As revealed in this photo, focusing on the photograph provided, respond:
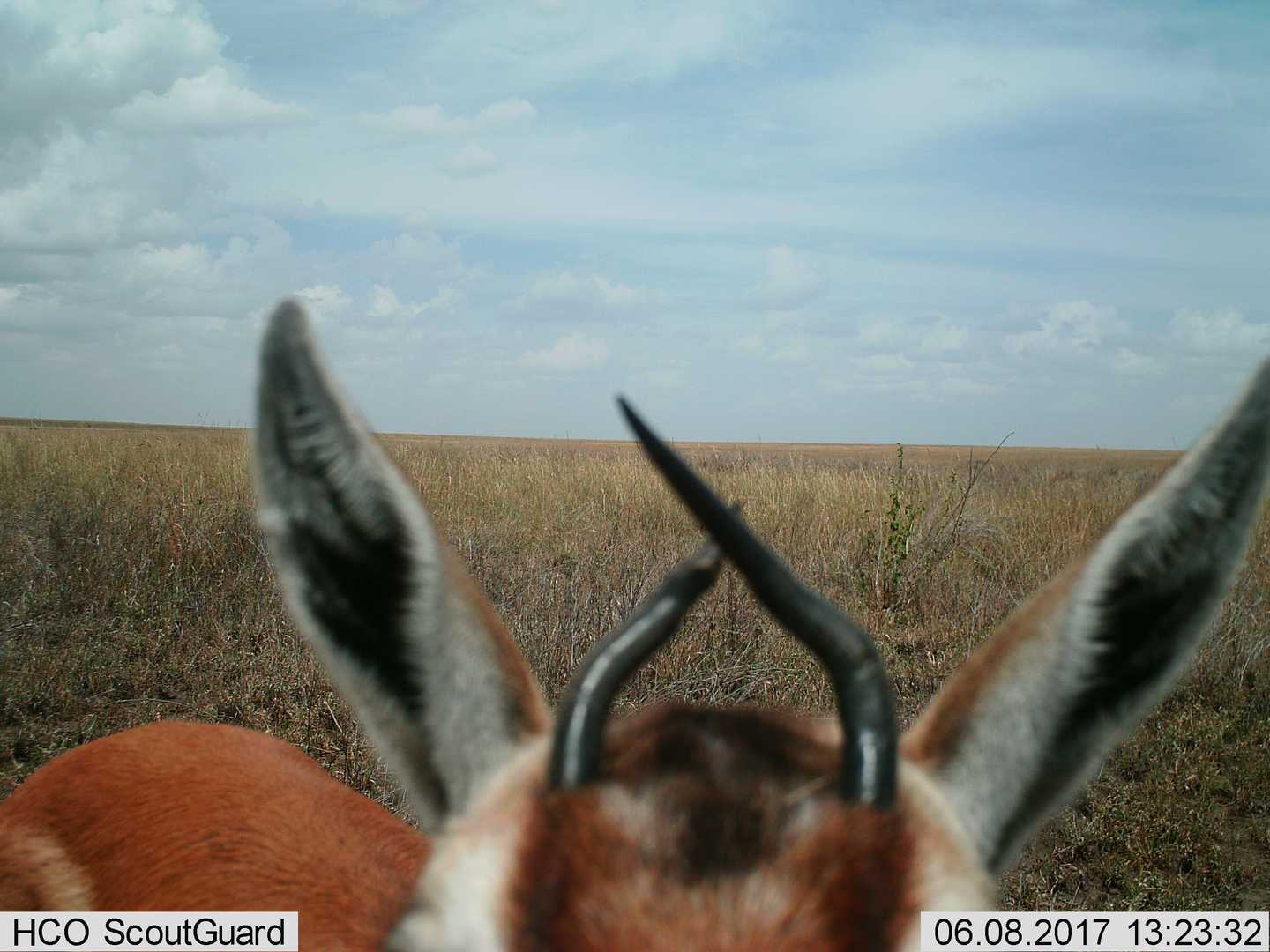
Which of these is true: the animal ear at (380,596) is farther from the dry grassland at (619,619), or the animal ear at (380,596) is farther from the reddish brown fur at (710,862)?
the dry grassland at (619,619)

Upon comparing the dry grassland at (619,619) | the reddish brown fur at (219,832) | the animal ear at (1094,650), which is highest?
the animal ear at (1094,650)

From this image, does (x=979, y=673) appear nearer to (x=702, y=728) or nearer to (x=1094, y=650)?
(x=1094, y=650)

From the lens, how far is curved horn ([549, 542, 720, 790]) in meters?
1.01

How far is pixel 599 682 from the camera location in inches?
40.9

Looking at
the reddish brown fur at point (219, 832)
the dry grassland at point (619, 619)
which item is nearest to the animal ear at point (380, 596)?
the reddish brown fur at point (219, 832)

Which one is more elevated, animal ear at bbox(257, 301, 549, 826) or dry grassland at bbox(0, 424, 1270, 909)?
animal ear at bbox(257, 301, 549, 826)

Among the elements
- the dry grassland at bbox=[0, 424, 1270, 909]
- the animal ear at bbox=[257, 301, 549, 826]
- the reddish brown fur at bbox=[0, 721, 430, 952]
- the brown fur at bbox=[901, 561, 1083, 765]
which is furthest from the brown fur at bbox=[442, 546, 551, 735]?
the dry grassland at bbox=[0, 424, 1270, 909]

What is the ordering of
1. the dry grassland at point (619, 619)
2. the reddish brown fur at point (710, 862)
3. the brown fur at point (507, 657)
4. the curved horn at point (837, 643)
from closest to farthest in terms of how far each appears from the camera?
the reddish brown fur at point (710, 862), the curved horn at point (837, 643), the brown fur at point (507, 657), the dry grassland at point (619, 619)

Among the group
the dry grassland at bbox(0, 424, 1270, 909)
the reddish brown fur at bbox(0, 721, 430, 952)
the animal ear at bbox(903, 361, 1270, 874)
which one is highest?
the animal ear at bbox(903, 361, 1270, 874)

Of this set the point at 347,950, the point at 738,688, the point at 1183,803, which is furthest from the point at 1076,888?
the point at 347,950

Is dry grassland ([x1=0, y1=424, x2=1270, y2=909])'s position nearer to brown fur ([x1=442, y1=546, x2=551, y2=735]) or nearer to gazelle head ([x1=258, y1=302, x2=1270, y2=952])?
gazelle head ([x1=258, y1=302, x2=1270, y2=952])

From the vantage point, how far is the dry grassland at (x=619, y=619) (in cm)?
451

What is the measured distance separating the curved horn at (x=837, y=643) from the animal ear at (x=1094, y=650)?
0.16 metres

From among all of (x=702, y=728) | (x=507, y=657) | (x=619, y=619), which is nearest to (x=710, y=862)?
(x=702, y=728)
